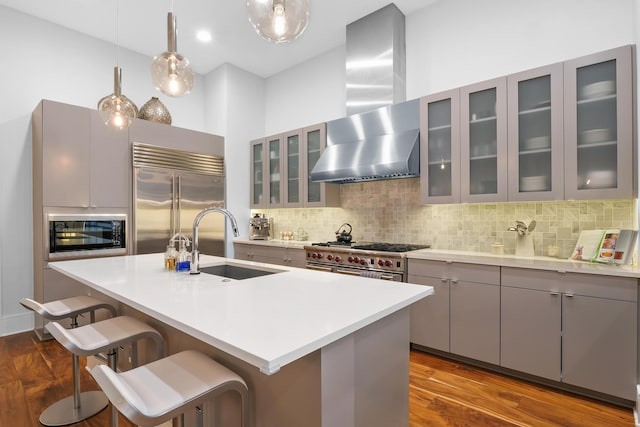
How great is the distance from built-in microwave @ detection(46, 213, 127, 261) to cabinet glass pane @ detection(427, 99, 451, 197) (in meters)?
3.39

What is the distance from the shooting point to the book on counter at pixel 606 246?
2.18 m

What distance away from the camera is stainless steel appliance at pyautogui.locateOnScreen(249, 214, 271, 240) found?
15.9ft

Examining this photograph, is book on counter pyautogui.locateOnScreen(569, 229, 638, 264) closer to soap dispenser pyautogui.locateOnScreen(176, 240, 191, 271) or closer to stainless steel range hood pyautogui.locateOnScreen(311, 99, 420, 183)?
stainless steel range hood pyautogui.locateOnScreen(311, 99, 420, 183)

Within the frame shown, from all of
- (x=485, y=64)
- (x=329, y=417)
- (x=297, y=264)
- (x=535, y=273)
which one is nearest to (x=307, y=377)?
(x=329, y=417)

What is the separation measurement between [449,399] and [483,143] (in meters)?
2.03

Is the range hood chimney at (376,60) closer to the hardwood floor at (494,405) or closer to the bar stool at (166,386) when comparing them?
the hardwood floor at (494,405)

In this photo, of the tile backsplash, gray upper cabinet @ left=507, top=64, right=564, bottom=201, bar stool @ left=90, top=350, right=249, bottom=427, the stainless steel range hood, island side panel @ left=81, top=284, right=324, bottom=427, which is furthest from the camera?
the stainless steel range hood

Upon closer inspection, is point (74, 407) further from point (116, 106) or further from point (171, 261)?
point (116, 106)

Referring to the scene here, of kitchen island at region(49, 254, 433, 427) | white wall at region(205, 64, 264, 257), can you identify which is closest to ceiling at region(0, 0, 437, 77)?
white wall at region(205, 64, 264, 257)

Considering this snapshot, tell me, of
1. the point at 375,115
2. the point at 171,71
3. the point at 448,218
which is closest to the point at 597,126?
the point at 448,218

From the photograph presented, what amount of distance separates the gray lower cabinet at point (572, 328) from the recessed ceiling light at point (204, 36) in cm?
412

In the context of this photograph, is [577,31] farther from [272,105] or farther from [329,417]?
[272,105]

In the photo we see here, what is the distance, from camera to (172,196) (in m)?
4.15

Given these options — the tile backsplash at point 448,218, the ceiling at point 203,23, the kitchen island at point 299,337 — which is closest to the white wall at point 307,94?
the ceiling at point 203,23
